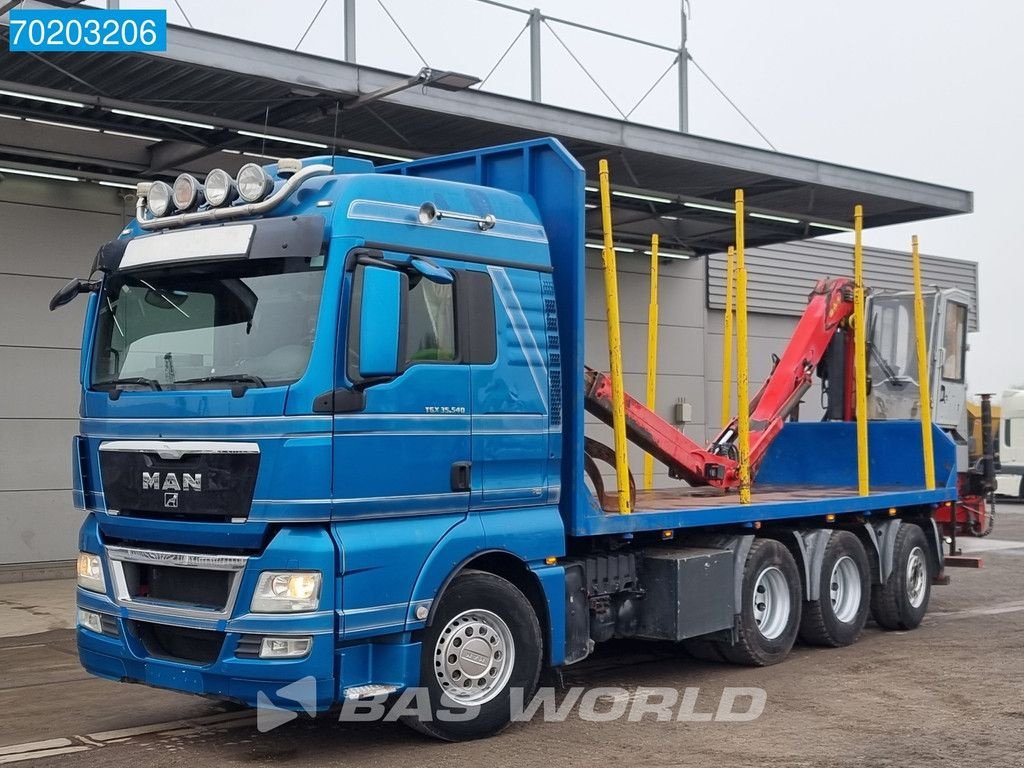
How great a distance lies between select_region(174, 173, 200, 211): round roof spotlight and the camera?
723 centimetres

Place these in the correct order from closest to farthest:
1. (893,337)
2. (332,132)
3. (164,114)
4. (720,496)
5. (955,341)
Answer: (720,496)
(164,114)
(893,337)
(955,341)
(332,132)

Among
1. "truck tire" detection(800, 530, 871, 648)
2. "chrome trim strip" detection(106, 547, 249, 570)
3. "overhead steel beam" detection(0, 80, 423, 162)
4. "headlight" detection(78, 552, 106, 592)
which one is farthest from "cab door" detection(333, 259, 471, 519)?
"overhead steel beam" detection(0, 80, 423, 162)

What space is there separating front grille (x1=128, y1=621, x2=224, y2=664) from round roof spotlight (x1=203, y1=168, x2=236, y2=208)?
2363 millimetres

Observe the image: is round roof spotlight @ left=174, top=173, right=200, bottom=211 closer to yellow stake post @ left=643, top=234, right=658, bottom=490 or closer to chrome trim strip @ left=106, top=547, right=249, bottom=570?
chrome trim strip @ left=106, top=547, right=249, bottom=570

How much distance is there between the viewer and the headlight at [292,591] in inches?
248

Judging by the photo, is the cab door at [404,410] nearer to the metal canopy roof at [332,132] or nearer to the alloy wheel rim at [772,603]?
the alloy wheel rim at [772,603]

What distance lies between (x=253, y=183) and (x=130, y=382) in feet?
4.39

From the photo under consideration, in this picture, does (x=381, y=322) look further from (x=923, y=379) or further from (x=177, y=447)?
(x=923, y=379)

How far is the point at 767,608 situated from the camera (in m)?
9.75

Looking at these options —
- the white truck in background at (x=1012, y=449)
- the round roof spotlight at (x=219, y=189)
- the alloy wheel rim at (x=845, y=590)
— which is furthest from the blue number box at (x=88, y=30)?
the white truck in background at (x=1012, y=449)

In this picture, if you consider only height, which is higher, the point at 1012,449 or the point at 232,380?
the point at 232,380

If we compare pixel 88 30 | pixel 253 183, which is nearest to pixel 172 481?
pixel 253 183

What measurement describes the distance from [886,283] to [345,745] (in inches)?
862

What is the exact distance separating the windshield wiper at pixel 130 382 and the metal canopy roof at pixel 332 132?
4.85m
